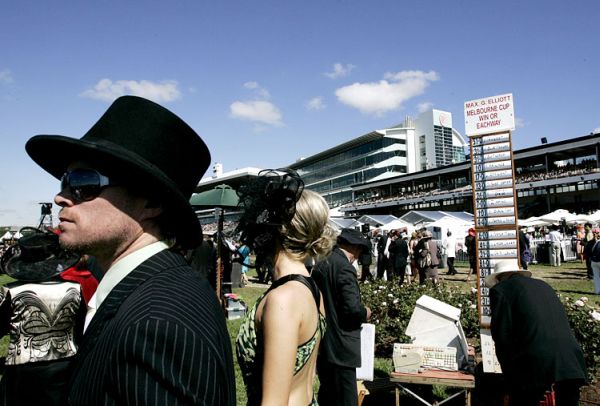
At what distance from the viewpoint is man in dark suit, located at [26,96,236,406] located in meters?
1.11

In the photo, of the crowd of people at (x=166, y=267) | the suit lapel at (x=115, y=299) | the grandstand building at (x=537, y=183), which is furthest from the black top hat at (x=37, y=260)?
the grandstand building at (x=537, y=183)

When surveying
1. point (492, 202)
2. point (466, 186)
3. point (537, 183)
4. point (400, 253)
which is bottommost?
point (400, 253)

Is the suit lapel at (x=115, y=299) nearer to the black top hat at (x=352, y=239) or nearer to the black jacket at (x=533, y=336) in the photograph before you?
the black jacket at (x=533, y=336)

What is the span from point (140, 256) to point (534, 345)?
3.59 metres

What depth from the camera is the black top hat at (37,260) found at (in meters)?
4.05

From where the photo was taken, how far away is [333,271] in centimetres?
432

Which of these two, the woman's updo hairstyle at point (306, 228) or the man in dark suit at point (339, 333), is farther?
the man in dark suit at point (339, 333)

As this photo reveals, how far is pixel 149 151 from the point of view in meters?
1.65

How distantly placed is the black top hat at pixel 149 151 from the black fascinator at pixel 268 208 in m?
0.56

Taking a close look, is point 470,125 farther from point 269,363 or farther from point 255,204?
point 269,363

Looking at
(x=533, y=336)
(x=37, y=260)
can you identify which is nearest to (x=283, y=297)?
(x=533, y=336)

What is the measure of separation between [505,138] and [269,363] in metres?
6.70

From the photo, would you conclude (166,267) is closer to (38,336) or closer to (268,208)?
(268,208)

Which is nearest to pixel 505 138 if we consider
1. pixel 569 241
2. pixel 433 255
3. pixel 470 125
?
pixel 470 125
